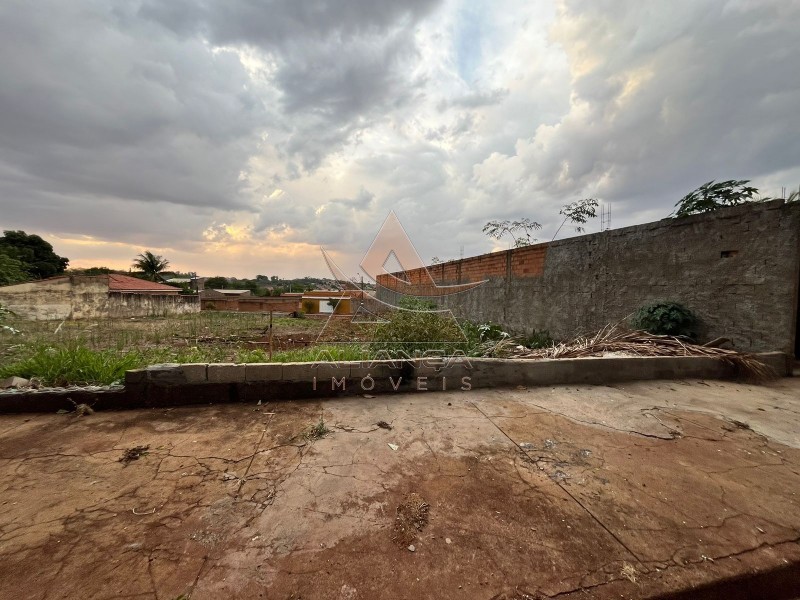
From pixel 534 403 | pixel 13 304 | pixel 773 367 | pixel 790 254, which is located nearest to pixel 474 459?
pixel 534 403

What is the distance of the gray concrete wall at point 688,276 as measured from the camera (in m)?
3.69

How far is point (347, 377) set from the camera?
3057 mm

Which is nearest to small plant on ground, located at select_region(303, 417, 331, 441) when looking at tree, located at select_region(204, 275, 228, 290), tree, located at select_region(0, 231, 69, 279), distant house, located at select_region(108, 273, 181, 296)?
distant house, located at select_region(108, 273, 181, 296)

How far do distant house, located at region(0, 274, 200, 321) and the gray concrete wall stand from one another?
19945 mm

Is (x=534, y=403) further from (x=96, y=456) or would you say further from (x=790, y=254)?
(x=790, y=254)

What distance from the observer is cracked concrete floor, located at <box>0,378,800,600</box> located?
3.97ft

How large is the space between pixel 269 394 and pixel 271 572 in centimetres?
184

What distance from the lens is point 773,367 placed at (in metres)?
3.70

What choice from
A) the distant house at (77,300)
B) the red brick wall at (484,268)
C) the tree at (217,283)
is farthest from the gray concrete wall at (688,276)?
the tree at (217,283)

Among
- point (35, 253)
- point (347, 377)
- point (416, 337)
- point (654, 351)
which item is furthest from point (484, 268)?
point (35, 253)

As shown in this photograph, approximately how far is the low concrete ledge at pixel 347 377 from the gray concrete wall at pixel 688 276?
62cm

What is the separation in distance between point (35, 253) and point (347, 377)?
129 ft

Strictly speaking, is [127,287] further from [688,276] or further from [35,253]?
[688,276]

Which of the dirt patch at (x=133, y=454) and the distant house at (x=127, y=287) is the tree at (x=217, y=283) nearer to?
the distant house at (x=127, y=287)
